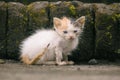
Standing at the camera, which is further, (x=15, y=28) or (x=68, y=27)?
(x=15, y=28)

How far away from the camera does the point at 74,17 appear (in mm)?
7605

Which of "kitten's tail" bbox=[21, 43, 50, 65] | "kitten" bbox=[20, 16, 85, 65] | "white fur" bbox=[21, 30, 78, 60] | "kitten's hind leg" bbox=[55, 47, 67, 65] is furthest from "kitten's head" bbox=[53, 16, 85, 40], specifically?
"kitten's tail" bbox=[21, 43, 50, 65]

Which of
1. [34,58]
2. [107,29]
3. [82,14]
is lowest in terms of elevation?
[34,58]

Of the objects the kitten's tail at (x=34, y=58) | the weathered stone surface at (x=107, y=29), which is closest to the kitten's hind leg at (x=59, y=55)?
the kitten's tail at (x=34, y=58)

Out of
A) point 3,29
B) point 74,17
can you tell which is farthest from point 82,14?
point 3,29

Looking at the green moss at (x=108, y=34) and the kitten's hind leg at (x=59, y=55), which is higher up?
the green moss at (x=108, y=34)

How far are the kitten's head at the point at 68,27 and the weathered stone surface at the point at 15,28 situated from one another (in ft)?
2.27

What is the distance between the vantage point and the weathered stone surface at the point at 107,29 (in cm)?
755

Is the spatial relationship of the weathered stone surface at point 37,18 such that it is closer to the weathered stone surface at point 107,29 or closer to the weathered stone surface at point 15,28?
the weathered stone surface at point 15,28

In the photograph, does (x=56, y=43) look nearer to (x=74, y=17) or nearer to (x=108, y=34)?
(x=74, y=17)

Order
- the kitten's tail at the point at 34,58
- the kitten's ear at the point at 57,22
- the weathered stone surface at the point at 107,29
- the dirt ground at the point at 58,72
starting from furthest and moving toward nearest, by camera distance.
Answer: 1. the weathered stone surface at the point at 107,29
2. the kitten's ear at the point at 57,22
3. the kitten's tail at the point at 34,58
4. the dirt ground at the point at 58,72

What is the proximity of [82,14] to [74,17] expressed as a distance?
14cm

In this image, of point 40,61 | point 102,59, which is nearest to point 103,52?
point 102,59

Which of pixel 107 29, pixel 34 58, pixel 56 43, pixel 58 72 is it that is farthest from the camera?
pixel 107 29
